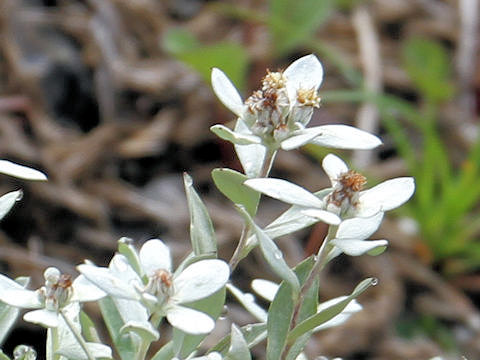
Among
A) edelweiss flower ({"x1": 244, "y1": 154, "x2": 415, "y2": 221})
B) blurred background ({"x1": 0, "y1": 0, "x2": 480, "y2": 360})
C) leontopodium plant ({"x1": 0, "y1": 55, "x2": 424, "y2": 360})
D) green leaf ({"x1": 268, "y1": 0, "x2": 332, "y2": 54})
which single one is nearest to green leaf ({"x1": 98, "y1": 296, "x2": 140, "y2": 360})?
leontopodium plant ({"x1": 0, "y1": 55, "x2": 424, "y2": 360})

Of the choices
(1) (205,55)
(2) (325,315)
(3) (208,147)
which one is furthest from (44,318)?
(3) (208,147)

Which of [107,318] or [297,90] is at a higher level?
[297,90]

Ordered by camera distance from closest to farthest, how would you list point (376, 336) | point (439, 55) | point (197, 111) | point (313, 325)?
point (313, 325)
point (376, 336)
point (197, 111)
point (439, 55)

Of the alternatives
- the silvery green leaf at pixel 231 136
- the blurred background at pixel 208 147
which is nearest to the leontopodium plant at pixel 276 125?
the silvery green leaf at pixel 231 136

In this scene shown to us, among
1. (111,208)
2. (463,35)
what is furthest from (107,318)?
(463,35)

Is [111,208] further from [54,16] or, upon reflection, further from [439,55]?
[439,55]

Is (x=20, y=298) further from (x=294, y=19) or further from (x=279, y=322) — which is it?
(x=294, y=19)

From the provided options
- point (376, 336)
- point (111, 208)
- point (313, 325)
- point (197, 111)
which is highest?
point (313, 325)

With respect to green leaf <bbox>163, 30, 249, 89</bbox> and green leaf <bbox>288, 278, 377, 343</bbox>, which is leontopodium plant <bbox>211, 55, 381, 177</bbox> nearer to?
green leaf <bbox>288, 278, 377, 343</bbox>
